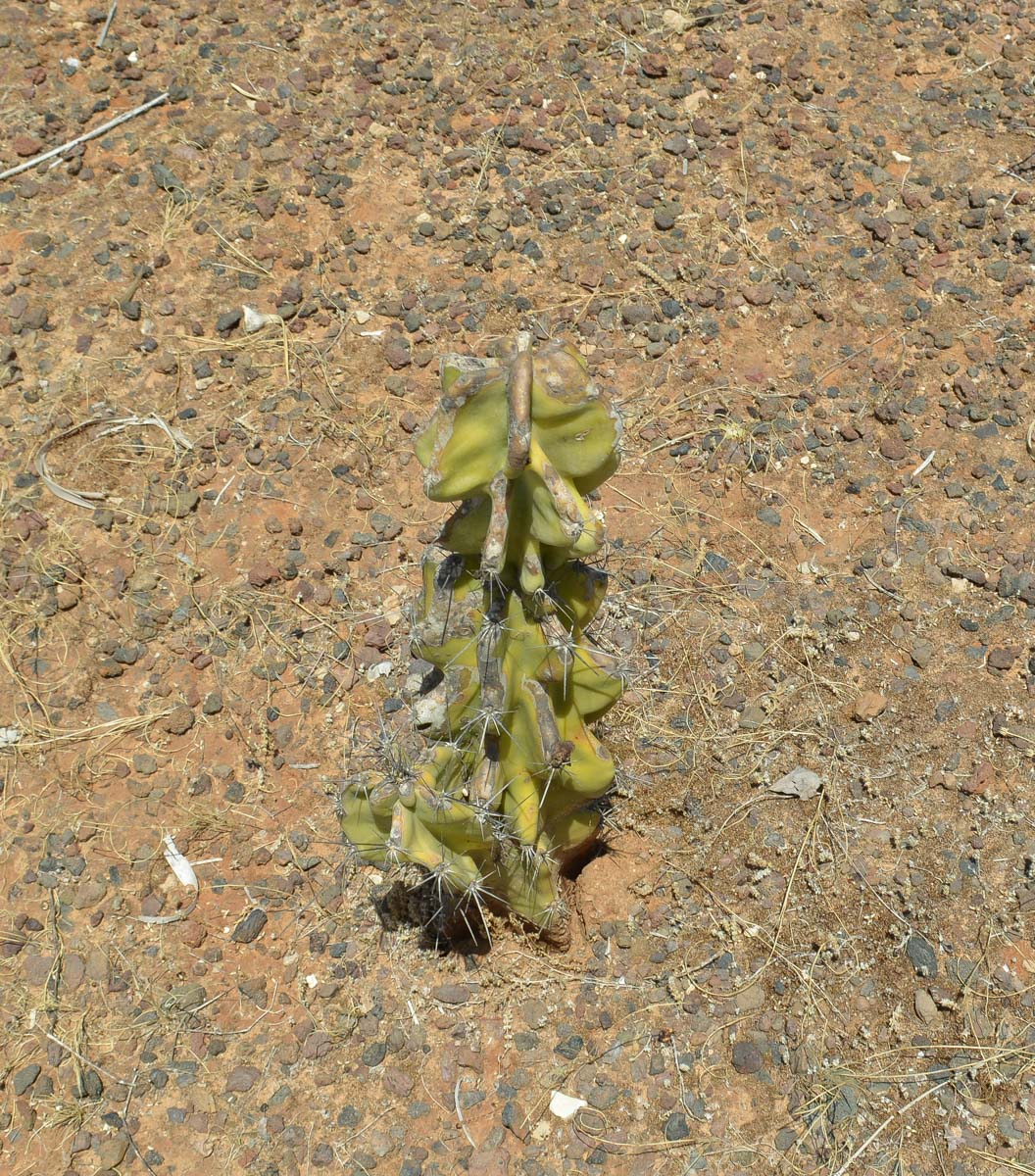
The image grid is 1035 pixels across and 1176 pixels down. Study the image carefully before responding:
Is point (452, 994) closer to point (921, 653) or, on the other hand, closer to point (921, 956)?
point (921, 956)

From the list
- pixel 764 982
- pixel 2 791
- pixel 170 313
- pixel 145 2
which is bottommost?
pixel 2 791

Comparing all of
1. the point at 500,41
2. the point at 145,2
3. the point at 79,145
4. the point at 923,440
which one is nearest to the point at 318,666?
the point at 923,440

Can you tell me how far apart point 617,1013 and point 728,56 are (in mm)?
4910

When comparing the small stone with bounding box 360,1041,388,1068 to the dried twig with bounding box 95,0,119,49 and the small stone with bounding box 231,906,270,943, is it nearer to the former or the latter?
the small stone with bounding box 231,906,270,943

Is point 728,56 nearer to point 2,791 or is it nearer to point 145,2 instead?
point 145,2

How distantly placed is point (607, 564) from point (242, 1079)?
7.10 feet

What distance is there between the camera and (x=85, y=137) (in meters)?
5.84

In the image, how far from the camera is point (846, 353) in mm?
4949

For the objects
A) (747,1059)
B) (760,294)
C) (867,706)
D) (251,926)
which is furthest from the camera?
(760,294)

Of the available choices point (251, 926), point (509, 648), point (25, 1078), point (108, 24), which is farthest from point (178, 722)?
point (108, 24)

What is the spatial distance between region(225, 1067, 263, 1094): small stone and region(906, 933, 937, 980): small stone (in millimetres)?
1980

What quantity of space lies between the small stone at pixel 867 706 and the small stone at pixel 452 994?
63.1 inches

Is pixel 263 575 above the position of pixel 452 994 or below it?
above

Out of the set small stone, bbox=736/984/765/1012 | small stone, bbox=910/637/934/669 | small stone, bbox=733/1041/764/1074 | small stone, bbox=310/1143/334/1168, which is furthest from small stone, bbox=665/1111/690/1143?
small stone, bbox=910/637/934/669
